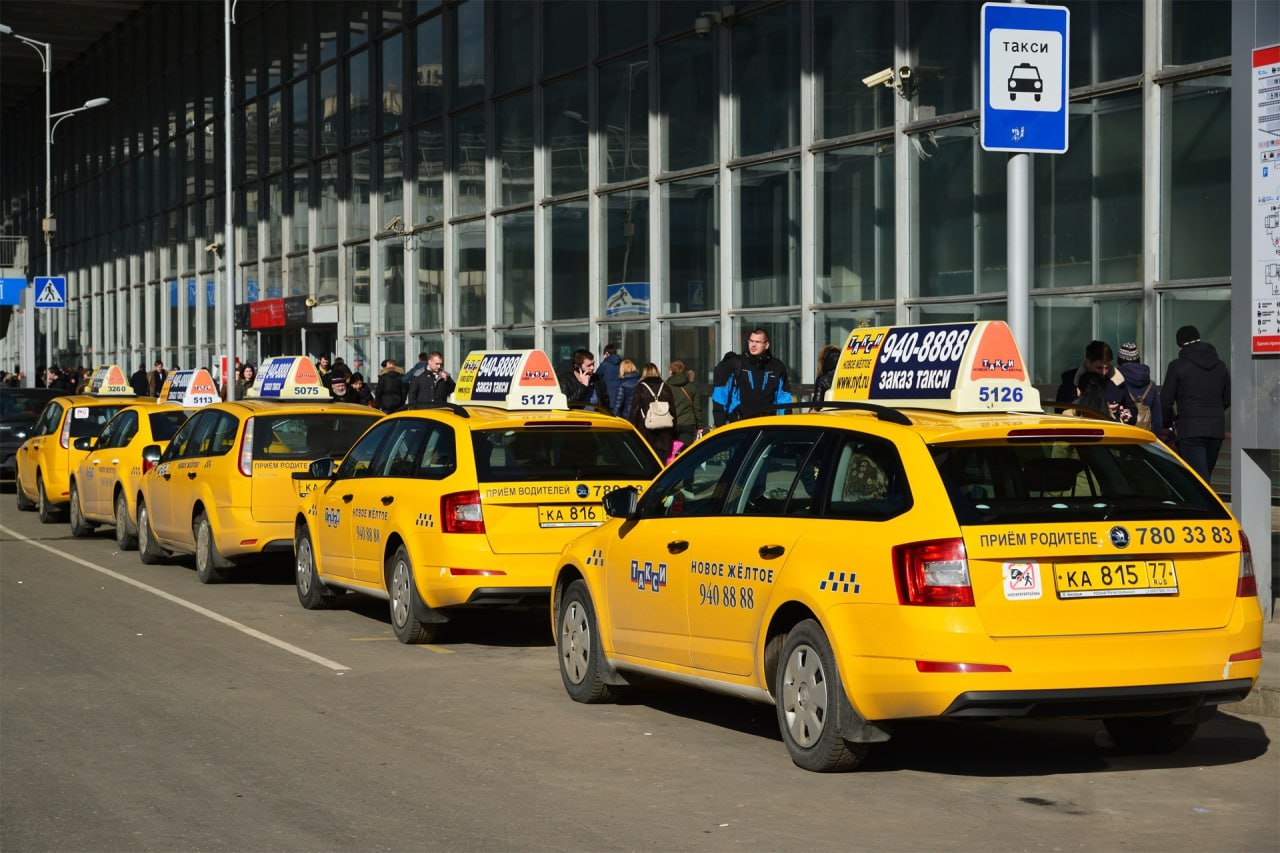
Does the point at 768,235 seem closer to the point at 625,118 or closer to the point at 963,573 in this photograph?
the point at 625,118

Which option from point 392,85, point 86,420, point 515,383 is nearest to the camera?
point 515,383

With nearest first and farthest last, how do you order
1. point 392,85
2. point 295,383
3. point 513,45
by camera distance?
Result: point 295,383 < point 513,45 < point 392,85

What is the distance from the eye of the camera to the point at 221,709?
963 cm

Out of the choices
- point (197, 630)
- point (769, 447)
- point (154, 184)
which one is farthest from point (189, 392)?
point (154, 184)

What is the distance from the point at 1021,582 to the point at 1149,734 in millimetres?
1570

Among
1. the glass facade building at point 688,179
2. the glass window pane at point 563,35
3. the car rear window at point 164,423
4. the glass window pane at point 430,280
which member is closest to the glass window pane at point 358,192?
the glass facade building at point 688,179

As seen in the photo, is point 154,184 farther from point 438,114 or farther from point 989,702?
point 989,702

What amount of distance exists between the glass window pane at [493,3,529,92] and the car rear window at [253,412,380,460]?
55.8ft

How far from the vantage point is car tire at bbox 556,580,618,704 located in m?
9.75

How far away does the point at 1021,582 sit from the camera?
7.30m

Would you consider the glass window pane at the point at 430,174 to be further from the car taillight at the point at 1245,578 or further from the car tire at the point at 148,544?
the car taillight at the point at 1245,578

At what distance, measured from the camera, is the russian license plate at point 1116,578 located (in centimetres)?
734

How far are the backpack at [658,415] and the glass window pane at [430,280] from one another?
16.2m

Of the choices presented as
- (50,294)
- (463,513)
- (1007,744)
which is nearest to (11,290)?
(50,294)
